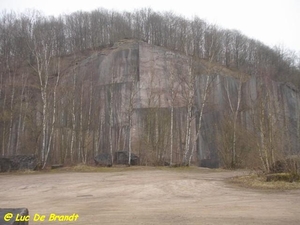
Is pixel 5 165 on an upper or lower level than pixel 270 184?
upper

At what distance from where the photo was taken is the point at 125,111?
1307 inches

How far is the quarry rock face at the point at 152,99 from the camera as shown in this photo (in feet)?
98.6

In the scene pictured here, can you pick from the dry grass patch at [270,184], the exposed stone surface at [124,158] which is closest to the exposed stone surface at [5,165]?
the exposed stone surface at [124,158]

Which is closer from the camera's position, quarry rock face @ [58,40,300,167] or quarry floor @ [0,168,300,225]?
quarry floor @ [0,168,300,225]

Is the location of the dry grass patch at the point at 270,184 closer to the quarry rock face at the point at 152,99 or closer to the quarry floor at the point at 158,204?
the quarry floor at the point at 158,204

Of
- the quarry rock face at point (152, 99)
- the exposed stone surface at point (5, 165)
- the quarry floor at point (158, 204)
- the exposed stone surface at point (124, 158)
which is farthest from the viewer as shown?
the quarry rock face at point (152, 99)

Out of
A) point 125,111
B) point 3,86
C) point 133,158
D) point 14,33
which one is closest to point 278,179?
point 133,158

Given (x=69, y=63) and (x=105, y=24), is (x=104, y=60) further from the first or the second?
(x=105, y=24)

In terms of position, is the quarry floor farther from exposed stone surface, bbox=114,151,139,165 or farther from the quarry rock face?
the quarry rock face

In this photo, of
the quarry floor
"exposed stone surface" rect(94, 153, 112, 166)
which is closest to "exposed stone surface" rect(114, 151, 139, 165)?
"exposed stone surface" rect(94, 153, 112, 166)

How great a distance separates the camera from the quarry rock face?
3006 centimetres

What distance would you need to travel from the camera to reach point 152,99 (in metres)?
33.2

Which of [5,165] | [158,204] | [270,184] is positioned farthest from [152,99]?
[158,204]

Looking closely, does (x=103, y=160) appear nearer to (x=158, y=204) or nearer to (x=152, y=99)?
(x=152, y=99)
